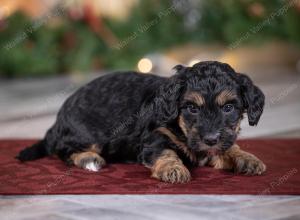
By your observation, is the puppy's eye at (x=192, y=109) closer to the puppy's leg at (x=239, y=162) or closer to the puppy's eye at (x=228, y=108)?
the puppy's eye at (x=228, y=108)

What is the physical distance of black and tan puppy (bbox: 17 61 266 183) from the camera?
12.0 feet

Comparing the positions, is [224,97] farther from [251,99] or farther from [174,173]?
[174,173]

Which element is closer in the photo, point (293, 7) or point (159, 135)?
point (159, 135)

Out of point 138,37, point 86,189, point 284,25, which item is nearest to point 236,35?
point 284,25

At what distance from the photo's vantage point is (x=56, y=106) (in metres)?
7.65

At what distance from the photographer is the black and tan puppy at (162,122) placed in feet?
12.0

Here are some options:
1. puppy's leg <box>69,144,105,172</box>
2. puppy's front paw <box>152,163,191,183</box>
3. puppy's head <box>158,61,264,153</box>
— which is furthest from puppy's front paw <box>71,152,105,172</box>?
puppy's head <box>158,61,264,153</box>

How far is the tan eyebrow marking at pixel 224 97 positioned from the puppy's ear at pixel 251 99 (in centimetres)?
19

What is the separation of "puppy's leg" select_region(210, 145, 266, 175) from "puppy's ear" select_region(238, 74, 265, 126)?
0.80 feet

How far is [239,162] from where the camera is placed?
3936mm

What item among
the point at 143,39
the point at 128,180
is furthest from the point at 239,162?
the point at 143,39

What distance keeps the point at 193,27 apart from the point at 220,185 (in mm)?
6745

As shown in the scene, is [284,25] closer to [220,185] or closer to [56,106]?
[56,106]

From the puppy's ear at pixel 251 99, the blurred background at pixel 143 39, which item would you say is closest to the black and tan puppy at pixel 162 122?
the puppy's ear at pixel 251 99
